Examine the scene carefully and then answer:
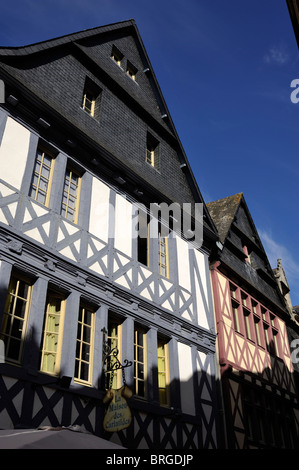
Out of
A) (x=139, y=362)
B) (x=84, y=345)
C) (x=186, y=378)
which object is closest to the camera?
(x=84, y=345)

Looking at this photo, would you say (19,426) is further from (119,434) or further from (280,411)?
(280,411)

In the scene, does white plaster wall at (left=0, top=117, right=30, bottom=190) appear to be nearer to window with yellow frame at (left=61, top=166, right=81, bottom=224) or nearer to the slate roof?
window with yellow frame at (left=61, top=166, right=81, bottom=224)

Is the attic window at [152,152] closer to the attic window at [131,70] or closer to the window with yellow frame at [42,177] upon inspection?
the attic window at [131,70]

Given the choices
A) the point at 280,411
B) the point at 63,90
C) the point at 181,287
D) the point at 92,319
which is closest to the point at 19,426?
the point at 92,319

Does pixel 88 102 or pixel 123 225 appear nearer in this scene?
pixel 123 225

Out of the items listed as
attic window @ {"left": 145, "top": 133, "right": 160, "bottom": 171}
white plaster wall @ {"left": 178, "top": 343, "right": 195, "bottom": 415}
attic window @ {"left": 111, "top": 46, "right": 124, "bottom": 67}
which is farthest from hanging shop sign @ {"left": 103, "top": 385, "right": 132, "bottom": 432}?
attic window @ {"left": 111, "top": 46, "right": 124, "bottom": 67}

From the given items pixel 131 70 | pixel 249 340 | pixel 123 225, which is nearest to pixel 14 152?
pixel 123 225

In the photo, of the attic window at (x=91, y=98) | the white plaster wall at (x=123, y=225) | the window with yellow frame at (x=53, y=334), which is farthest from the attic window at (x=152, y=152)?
the window with yellow frame at (x=53, y=334)

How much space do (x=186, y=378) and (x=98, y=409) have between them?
110 inches

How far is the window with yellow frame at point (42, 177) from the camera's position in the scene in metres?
8.59

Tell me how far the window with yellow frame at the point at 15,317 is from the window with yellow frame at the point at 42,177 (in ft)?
5.40

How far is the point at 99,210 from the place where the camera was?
31.6 feet

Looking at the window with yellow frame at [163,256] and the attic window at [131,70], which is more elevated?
the attic window at [131,70]

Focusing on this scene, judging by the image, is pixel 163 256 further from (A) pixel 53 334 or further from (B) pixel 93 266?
(A) pixel 53 334
